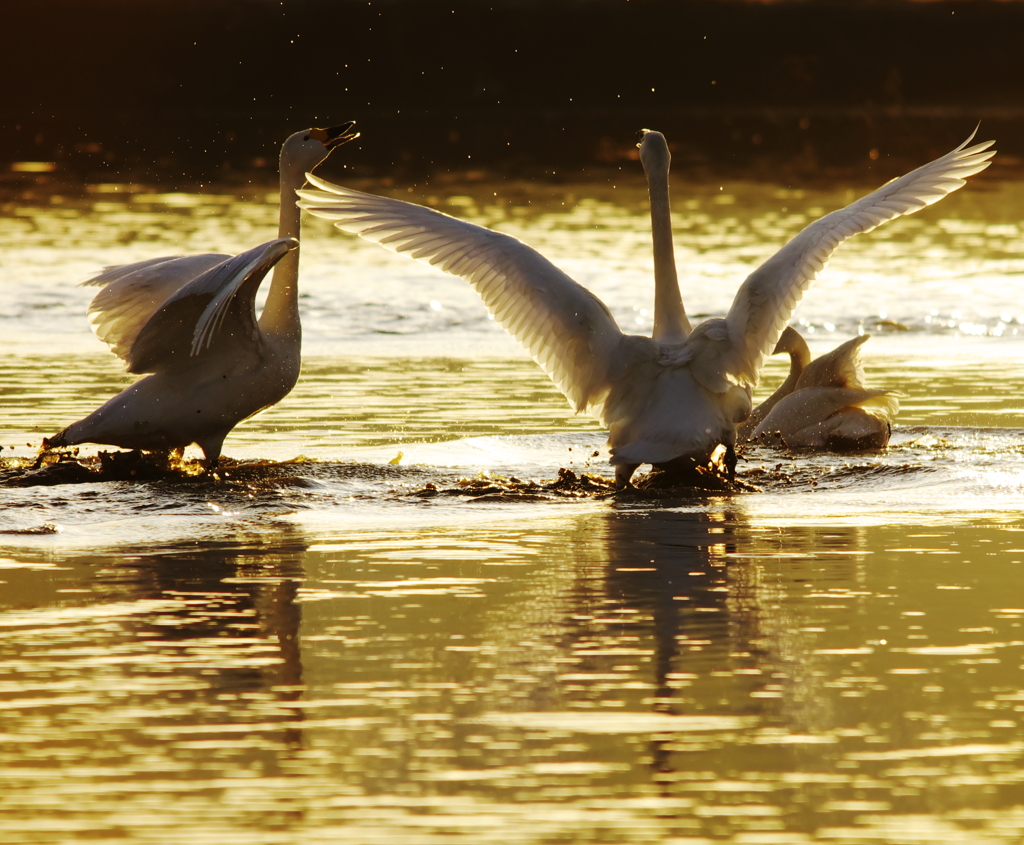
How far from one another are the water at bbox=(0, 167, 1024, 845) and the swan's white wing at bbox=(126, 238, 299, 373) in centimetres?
72

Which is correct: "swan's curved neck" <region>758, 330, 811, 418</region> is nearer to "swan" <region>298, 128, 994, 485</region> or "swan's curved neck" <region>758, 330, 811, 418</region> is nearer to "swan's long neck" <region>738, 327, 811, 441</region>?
"swan's long neck" <region>738, 327, 811, 441</region>

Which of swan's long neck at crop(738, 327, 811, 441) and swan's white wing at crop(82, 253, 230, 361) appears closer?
swan's white wing at crop(82, 253, 230, 361)

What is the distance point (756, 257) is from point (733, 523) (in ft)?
A: 55.1

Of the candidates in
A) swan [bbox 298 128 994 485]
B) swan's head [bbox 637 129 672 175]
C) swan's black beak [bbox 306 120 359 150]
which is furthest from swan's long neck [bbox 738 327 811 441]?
swan's black beak [bbox 306 120 359 150]

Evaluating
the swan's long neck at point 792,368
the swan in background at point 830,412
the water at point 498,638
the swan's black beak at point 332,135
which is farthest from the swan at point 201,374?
the swan's long neck at point 792,368

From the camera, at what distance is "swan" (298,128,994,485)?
10.2m

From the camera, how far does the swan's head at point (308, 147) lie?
39.7ft

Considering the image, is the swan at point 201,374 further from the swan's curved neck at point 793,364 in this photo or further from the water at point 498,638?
the swan's curved neck at point 793,364

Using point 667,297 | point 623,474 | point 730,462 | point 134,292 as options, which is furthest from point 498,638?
point 134,292

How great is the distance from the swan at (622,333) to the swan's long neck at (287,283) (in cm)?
63

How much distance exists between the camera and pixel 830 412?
494 inches

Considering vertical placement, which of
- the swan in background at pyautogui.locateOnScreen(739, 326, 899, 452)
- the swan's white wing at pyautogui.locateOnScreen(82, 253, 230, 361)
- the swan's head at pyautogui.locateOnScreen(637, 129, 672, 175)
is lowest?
the swan in background at pyautogui.locateOnScreen(739, 326, 899, 452)

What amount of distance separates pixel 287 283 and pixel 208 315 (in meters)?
1.75

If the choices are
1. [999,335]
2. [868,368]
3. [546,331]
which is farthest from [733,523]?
[999,335]
